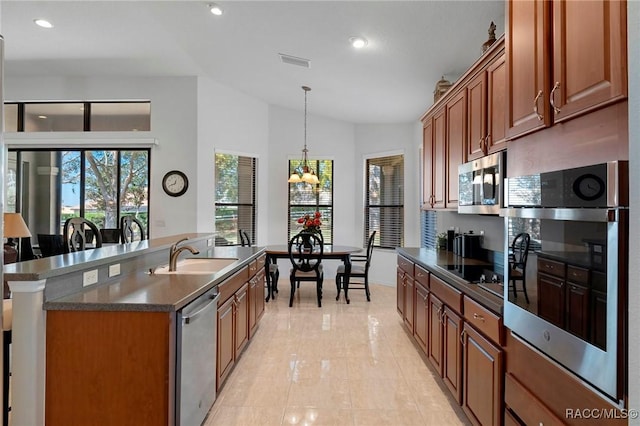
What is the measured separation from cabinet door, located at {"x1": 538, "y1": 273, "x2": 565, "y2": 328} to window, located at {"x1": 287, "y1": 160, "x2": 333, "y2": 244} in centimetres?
545

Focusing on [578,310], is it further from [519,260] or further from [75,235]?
[75,235]

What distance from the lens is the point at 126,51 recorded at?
4848 mm

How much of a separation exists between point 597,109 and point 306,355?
116 inches

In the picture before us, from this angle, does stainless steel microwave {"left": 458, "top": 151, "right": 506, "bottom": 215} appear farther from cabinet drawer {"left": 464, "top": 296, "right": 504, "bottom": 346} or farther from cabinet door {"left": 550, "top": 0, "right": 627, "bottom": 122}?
cabinet door {"left": 550, "top": 0, "right": 627, "bottom": 122}

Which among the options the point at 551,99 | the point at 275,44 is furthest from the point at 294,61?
the point at 551,99

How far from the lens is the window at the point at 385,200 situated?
247 inches

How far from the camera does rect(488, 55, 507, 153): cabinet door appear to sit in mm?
2148

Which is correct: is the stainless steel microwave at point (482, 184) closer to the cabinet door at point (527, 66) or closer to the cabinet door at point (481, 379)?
the cabinet door at point (527, 66)

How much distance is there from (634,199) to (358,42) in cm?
327

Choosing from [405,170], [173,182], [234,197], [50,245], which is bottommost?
[50,245]

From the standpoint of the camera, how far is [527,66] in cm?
145

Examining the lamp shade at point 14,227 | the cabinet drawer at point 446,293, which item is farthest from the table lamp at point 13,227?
the cabinet drawer at point 446,293

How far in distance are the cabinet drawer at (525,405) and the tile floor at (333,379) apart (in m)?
0.83

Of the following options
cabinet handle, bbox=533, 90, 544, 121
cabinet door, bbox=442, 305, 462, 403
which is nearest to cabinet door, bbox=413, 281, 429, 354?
cabinet door, bbox=442, 305, 462, 403
